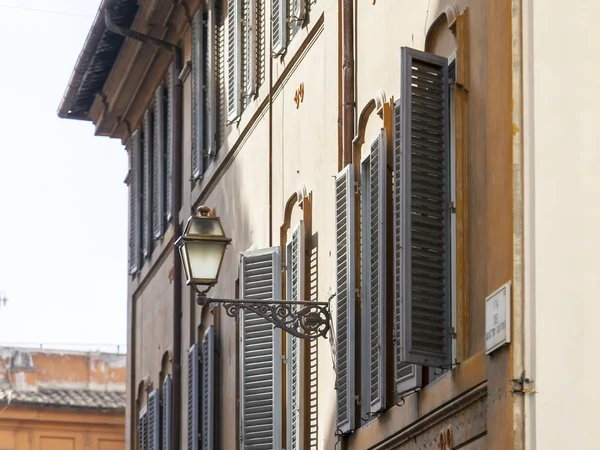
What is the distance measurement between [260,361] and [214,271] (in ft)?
9.87

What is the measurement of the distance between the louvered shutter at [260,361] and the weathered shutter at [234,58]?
8.55ft

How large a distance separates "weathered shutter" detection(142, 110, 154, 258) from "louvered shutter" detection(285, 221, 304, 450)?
8380 millimetres

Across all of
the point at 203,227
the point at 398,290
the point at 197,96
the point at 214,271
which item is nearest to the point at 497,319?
the point at 398,290

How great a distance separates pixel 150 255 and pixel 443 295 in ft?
43.6

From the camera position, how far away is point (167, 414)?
21.8 metres

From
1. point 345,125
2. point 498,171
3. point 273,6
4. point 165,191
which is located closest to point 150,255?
point 165,191

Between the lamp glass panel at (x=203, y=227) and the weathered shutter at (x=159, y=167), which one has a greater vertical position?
the weathered shutter at (x=159, y=167)

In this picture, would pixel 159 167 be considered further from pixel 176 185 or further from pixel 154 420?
pixel 154 420

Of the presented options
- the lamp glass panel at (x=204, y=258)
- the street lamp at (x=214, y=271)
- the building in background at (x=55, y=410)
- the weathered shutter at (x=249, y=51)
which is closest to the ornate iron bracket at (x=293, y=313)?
the street lamp at (x=214, y=271)

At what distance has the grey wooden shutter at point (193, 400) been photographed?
65.3 ft

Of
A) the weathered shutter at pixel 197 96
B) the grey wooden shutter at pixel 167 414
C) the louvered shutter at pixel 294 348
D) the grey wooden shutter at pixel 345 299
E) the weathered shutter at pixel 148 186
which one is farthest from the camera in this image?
the weathered shutter at pixel 148 186

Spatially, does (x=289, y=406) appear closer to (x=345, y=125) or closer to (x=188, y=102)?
(x=345, y=125)

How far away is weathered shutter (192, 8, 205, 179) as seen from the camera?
20.7m

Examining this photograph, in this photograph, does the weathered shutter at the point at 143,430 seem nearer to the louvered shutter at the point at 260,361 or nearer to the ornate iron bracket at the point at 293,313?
the louvered shutter at the point at 260,361
